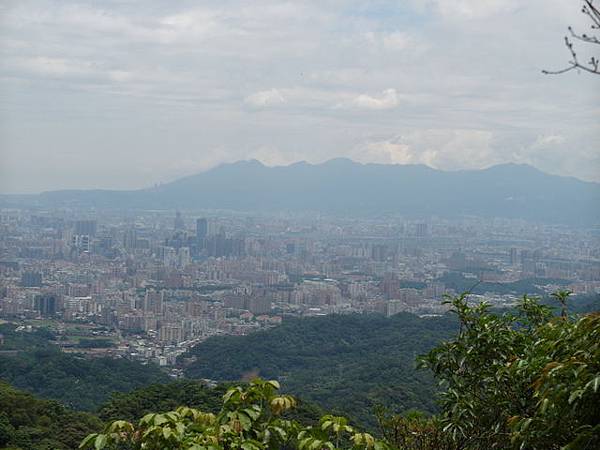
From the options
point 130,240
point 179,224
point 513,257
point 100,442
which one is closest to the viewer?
point 100,442

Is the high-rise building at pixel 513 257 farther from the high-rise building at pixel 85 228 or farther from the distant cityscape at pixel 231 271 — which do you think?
the high-rise building at pixel 85 228

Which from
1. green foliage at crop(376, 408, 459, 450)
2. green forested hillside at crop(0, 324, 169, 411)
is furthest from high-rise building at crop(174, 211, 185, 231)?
green foliage at crop(376, 408, 459, 450)

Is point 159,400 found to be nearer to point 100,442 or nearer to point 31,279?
point 100,442

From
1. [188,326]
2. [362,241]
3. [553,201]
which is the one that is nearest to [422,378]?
[188,326]

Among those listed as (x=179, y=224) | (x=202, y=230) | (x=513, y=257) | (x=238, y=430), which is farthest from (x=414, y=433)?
(x=179, y=224)

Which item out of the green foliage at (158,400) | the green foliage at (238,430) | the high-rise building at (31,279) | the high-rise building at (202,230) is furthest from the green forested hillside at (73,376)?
the high-rise building at (202,230)

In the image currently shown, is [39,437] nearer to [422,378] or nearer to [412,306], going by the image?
[422,378]
